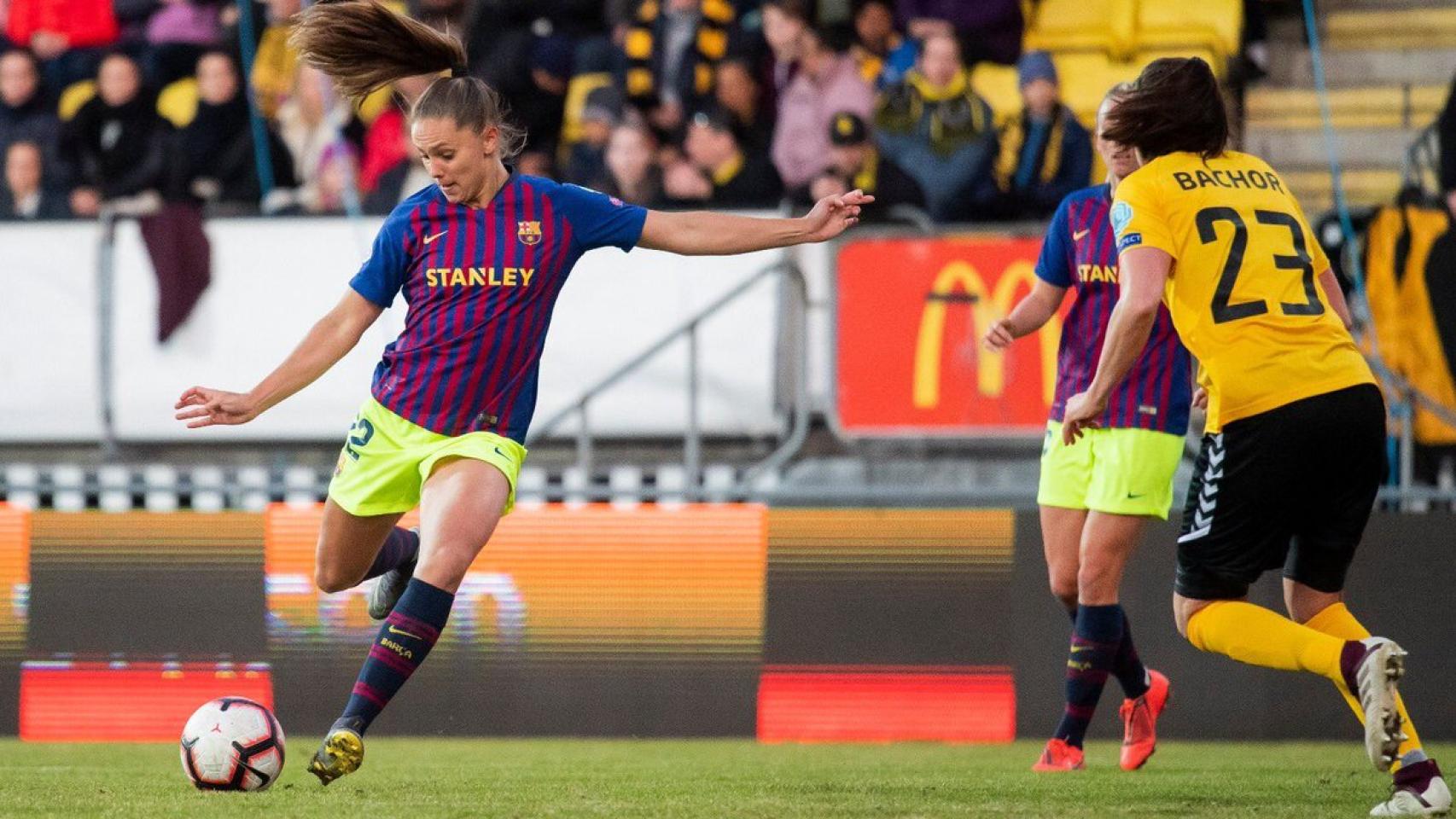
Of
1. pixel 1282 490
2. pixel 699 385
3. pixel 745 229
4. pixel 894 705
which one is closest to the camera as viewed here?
pixel 1282 490

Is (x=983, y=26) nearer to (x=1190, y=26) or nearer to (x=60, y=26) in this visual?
(x=1190, y=26)

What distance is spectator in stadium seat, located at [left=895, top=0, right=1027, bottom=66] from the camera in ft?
37.1

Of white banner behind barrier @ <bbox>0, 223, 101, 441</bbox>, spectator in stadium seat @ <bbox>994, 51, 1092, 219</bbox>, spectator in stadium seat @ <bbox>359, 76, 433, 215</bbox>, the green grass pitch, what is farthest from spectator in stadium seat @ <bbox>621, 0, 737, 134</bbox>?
the green grass pitch

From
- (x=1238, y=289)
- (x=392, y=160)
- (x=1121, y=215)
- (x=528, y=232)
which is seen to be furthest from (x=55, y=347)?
(x=1238, y=289)

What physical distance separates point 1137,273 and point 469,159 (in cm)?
191

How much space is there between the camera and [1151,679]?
24.3 feet

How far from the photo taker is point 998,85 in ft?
36.8

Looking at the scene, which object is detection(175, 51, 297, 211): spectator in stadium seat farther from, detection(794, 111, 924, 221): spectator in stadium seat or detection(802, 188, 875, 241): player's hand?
detection(802, 188, 875, 241): player's hand

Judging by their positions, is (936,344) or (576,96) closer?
(936,344)

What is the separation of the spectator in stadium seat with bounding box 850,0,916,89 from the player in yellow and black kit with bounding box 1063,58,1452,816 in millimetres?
5994

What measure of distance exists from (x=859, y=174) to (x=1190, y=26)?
229 cm

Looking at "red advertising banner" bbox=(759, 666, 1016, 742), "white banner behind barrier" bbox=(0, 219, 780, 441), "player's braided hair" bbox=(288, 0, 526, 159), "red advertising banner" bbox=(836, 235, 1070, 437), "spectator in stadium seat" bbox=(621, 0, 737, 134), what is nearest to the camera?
"player's braided hair" bbox=(288, 0, 526, 159)

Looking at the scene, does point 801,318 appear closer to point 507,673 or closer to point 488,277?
point 507,673

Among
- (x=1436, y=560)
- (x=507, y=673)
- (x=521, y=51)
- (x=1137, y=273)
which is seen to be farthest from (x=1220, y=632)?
(x=521, y=51)
